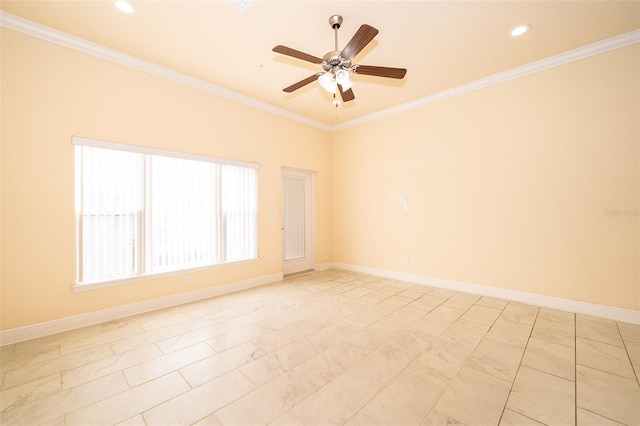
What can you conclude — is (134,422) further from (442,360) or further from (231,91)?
(231,91)

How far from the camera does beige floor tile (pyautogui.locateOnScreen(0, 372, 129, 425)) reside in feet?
5.63

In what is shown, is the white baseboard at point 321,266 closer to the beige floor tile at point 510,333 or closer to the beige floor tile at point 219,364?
the beige floor tile at point 219,364

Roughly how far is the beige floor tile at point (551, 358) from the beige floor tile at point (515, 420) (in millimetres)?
736

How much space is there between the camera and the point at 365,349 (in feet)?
8.39

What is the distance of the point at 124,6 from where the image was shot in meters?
2.57

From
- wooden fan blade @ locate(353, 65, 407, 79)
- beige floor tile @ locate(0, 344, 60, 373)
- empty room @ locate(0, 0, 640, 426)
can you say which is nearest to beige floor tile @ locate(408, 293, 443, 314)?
empty room @ locate(0, 0, 640, 426)

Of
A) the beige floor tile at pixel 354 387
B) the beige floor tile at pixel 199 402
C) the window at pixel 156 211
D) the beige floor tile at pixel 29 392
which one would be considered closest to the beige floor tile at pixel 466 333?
the beige floor tile at pixel 354 387

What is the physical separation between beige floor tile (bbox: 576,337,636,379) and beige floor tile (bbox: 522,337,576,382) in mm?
86

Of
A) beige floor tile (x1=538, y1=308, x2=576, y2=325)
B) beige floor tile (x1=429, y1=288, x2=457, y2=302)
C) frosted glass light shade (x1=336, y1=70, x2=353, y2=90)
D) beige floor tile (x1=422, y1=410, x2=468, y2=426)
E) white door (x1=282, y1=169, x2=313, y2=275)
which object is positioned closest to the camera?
beige floor tile (x1=422, y1=410, x2=468, y2=426)

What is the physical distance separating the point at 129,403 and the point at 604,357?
400 centimetres

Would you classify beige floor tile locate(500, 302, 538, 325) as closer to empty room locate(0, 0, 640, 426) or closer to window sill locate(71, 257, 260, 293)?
empty room locate(0, 0, 640, 426)

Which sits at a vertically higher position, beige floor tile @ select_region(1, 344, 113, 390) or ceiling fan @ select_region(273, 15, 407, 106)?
ceiling fan @ select_region(273, 15, 407, 106)

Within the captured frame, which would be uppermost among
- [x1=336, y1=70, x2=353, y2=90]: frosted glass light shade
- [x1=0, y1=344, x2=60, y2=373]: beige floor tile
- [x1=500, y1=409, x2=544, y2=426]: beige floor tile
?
[x1=336, y1=70, x2=353, y2=90]: frosted glass light shade

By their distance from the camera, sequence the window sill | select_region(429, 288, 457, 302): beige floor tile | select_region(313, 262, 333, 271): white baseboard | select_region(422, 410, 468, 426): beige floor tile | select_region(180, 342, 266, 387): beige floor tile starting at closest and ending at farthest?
select_region(422, 410, 468, 426): beige floor tile
select_region(180, 342, 266, 387): beige floor tile
the window sill
select_region(429, 288, 457, 302): beige floor tile
select_region(313, 262, 333, 271): white baseboard
